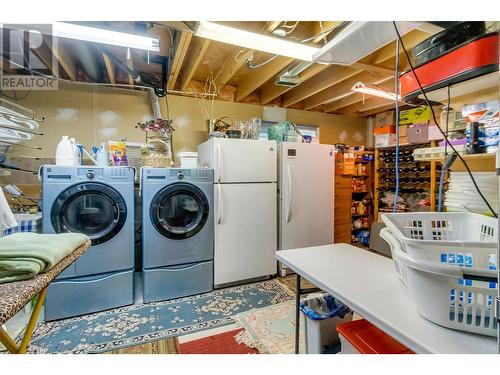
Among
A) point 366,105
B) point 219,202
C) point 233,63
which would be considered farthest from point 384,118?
point 219,202

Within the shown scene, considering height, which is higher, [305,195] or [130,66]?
[130,66]

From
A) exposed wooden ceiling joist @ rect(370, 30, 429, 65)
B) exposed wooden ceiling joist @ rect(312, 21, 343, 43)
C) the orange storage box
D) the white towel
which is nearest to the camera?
the orange storage box

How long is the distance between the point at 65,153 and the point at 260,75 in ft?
7.52

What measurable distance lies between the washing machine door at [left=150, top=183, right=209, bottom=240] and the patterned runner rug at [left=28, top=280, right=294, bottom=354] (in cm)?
69

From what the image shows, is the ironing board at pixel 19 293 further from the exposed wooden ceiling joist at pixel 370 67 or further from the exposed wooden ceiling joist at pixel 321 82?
the exposed wooden ceiling joist at pixel 321 82

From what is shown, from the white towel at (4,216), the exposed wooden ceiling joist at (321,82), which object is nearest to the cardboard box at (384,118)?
the exposed wooden ceiling joist at (321,82)

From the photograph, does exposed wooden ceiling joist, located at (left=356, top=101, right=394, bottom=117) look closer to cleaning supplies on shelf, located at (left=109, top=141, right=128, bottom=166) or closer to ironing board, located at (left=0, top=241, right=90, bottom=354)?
cleaning supplies on shelf, located at (left=109, top=141, right=128, bottom=166)

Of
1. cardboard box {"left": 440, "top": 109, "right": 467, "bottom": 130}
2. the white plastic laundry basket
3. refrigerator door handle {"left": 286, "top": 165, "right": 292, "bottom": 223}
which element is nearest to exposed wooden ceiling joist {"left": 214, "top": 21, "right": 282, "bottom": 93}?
refrigerator door handle {"left": 286, "top": 165, "right": 292, "bottom": 223}

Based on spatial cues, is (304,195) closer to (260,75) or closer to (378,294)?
(260,75)

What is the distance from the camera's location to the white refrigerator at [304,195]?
297 centimetres

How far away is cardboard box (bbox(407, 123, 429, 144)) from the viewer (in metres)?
3.56

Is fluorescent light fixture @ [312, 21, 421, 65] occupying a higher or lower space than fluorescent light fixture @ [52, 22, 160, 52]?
lower

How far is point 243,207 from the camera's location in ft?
9.04
